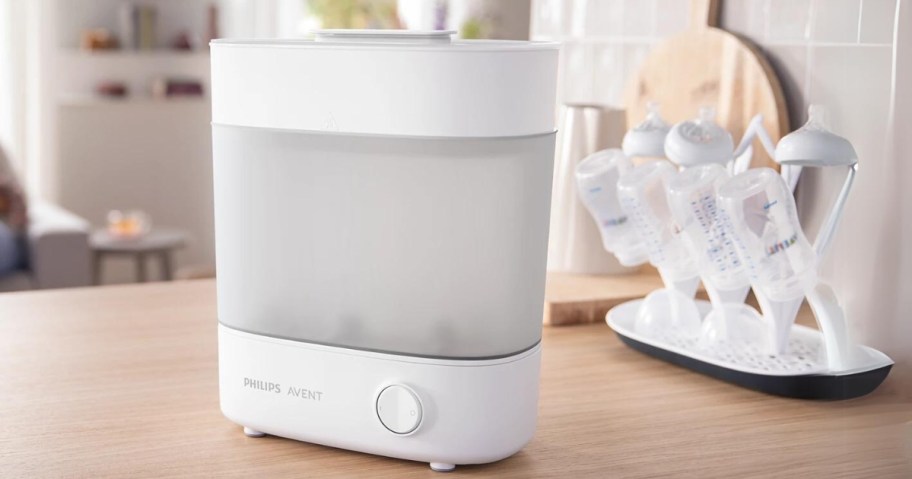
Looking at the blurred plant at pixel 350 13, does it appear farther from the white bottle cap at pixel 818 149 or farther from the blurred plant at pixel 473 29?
the white bottle cap at pixel 818 149

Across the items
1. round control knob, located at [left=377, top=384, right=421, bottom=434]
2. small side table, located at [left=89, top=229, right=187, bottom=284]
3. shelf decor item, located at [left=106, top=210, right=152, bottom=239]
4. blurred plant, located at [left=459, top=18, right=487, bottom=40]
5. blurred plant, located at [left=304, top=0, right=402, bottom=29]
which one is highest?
blurred plant, located at [left=304, top=0, right=402, bottom=29]

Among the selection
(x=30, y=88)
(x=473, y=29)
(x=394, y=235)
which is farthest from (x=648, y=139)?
(x=30, y=88)

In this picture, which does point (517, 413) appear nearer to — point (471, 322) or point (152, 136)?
point (471, 322)

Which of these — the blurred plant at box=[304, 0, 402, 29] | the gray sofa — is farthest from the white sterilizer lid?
the blurred plant at box=[304, 0, 402, 29]

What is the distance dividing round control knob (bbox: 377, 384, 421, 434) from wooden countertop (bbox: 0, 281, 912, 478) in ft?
0.12

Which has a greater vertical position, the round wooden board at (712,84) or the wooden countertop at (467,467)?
the round wooden board at (712,84)

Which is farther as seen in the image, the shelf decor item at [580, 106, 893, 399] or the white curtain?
the white curtain

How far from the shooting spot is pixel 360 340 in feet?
2.45

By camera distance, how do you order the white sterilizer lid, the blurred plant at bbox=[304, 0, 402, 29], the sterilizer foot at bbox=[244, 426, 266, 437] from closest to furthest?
the white sterilizer lid → the sterilizer foot at bbox=[244, 426, 266, 437] → the blurred plant at bbox=[304, 0, 402, 29]

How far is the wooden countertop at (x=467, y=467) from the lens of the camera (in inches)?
29.5

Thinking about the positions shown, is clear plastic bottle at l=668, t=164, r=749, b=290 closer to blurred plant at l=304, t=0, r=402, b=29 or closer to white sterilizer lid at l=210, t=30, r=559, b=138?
white sterilizer lid at l=210, t=30, r=559, b=138

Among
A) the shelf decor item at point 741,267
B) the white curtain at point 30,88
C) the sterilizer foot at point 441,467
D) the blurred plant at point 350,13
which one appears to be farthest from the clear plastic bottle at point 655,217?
the white curtain at point 30,88

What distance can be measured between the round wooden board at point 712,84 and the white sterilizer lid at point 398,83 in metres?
0.48

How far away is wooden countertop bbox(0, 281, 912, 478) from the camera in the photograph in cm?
75
